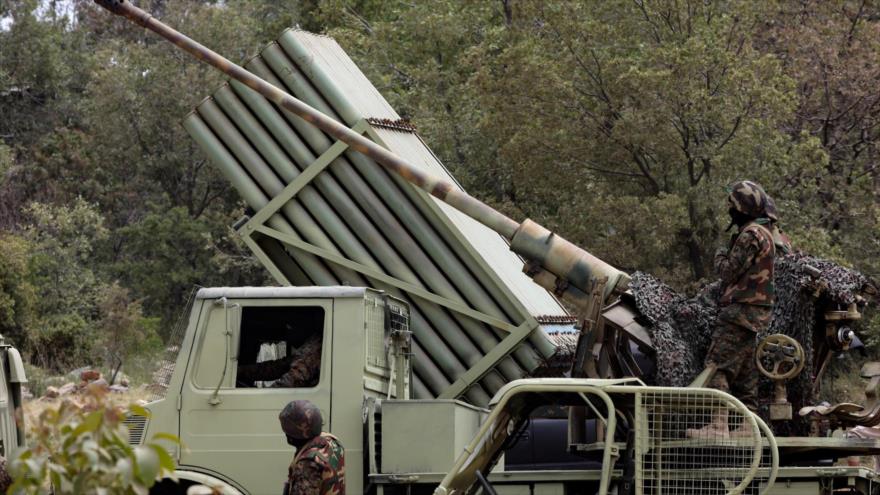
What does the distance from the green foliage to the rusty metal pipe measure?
4.85m

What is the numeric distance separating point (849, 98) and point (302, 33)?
12758mm

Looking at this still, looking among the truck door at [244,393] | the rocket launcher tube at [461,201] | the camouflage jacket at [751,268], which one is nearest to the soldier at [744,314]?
the camouflage jacket at [751,268]

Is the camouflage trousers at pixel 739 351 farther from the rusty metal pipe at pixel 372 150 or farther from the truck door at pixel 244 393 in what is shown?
the truck door at pixel 244 393

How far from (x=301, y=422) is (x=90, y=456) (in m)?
2.87

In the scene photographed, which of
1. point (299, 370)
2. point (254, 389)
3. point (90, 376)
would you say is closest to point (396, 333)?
point (299, 370)

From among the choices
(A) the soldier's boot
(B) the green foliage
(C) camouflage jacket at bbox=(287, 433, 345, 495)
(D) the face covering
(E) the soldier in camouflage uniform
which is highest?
(D) the face covering

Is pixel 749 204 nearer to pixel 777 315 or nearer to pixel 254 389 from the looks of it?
pixel 777 315

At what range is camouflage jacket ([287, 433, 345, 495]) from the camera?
6383 mm

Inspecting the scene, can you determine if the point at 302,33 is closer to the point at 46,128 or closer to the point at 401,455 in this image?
the point at 401,455

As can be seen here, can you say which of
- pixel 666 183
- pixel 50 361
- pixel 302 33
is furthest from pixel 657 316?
pixel 50 361

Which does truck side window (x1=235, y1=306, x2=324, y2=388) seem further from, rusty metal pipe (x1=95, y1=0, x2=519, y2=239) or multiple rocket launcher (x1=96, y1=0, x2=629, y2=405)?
rusty metal pipe (x1=95, y1=0, x2=519, y2=239)

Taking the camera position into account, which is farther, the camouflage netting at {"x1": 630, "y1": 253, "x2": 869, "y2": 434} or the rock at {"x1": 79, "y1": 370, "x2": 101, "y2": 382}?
the camouflage netting at {"x1": 630, "y1": 253, "x2": 869, "y2": 434}

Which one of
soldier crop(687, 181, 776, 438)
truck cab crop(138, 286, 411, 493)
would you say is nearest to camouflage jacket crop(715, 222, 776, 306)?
soldier crop(687, 181, 776, 438)

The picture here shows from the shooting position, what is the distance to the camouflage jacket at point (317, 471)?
638 centimetres
